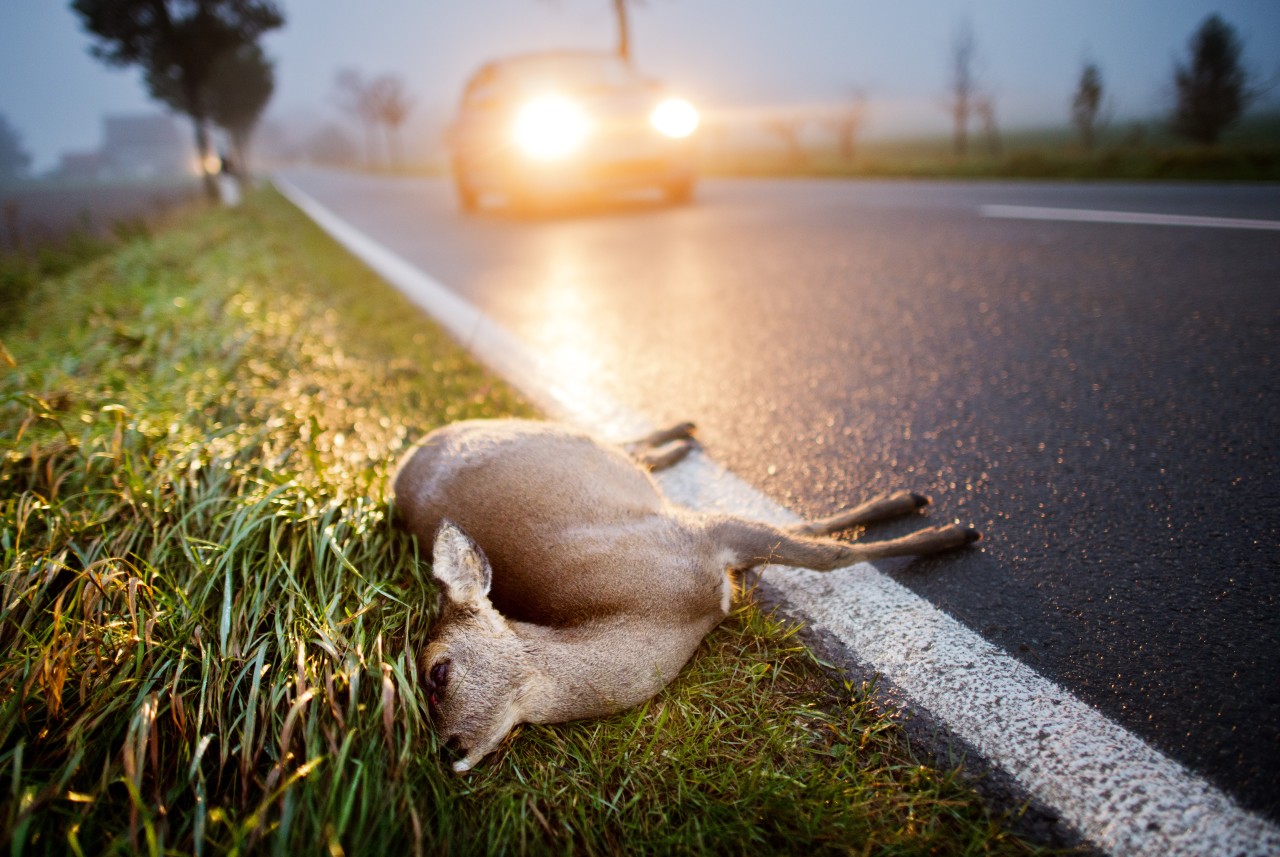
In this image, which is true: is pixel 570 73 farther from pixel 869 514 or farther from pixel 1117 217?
pixel 869 514

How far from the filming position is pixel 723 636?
1965 millimetres

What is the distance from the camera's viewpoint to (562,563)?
6.17ft

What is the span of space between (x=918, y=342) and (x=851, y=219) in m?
4.94

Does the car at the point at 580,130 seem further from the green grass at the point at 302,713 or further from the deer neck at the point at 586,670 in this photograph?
the deer neck at the point at 586,670

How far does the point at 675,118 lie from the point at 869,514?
896 centimetres

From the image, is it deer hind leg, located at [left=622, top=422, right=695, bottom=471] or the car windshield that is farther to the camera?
the car windshield

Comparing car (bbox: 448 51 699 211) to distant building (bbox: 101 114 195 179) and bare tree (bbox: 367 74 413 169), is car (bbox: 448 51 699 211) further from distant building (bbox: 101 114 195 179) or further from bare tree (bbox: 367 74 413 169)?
distant building (bbox: 101 114 195 179)

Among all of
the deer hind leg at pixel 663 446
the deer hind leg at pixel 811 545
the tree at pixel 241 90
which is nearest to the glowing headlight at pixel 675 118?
the deer hind leg at pixel 663 446

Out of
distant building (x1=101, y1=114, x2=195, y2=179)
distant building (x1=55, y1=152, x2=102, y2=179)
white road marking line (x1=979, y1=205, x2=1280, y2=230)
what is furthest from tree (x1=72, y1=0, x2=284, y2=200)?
distant building (x1=101, y1=114, x2=195, y2=179)

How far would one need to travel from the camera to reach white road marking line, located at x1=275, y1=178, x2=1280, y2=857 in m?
1.30

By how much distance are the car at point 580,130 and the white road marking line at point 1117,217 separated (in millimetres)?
4233

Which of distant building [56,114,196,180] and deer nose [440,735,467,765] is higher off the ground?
distant building [56,114,196,180]

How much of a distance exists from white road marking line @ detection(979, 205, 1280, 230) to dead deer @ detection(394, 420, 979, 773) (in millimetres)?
5934

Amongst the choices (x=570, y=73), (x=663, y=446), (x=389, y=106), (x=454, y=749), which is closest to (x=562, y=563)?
(x=454, y=749)
